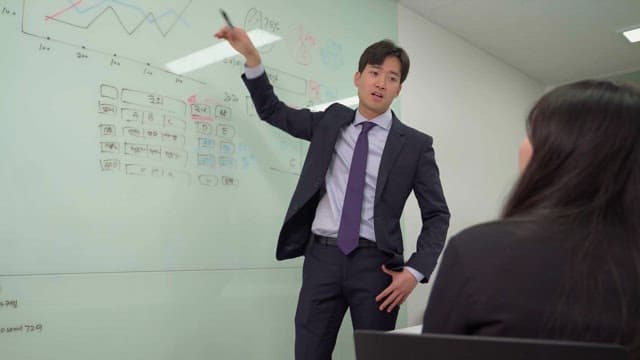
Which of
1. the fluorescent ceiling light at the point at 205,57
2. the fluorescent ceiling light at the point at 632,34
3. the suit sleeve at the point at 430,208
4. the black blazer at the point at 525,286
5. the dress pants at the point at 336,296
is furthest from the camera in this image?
the fluorescent ceiling light at the point at 632,34

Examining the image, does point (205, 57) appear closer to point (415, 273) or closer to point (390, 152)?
point (390, 152)

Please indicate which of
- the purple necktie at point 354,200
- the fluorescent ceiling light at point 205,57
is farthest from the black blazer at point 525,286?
the fluorescent ceiling light at point 205,57

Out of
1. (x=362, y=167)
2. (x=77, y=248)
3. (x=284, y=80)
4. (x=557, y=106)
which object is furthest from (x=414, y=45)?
(x=557, y=106)

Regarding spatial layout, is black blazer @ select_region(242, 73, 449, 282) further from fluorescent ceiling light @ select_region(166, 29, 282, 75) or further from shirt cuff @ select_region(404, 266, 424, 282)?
fluorescent ceiling light @ select_region(166, 29, 282, 75)

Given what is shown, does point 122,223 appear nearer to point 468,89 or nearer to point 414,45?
point 414,45

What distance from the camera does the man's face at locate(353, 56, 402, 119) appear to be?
1.95 meters

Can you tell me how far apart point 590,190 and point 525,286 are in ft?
0.55

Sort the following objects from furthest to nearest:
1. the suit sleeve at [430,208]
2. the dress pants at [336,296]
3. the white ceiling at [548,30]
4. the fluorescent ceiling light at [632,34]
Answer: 1. the fluorescent ceiling light at [632,34]
2. the white ceiling at [548,30]
3. the suit sleeve at [430,208]
4. the dress pants at [336,296]

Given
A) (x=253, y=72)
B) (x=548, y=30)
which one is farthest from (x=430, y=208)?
(x=548, y=30)

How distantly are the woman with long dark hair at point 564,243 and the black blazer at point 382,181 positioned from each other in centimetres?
105

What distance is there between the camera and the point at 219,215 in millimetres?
2066

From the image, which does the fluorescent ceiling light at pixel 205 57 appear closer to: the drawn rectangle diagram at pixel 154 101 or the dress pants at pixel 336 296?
the drawn rectangle diagram at pixel 154 101

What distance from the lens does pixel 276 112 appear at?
1896 mm

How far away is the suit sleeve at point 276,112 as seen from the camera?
1837mm
